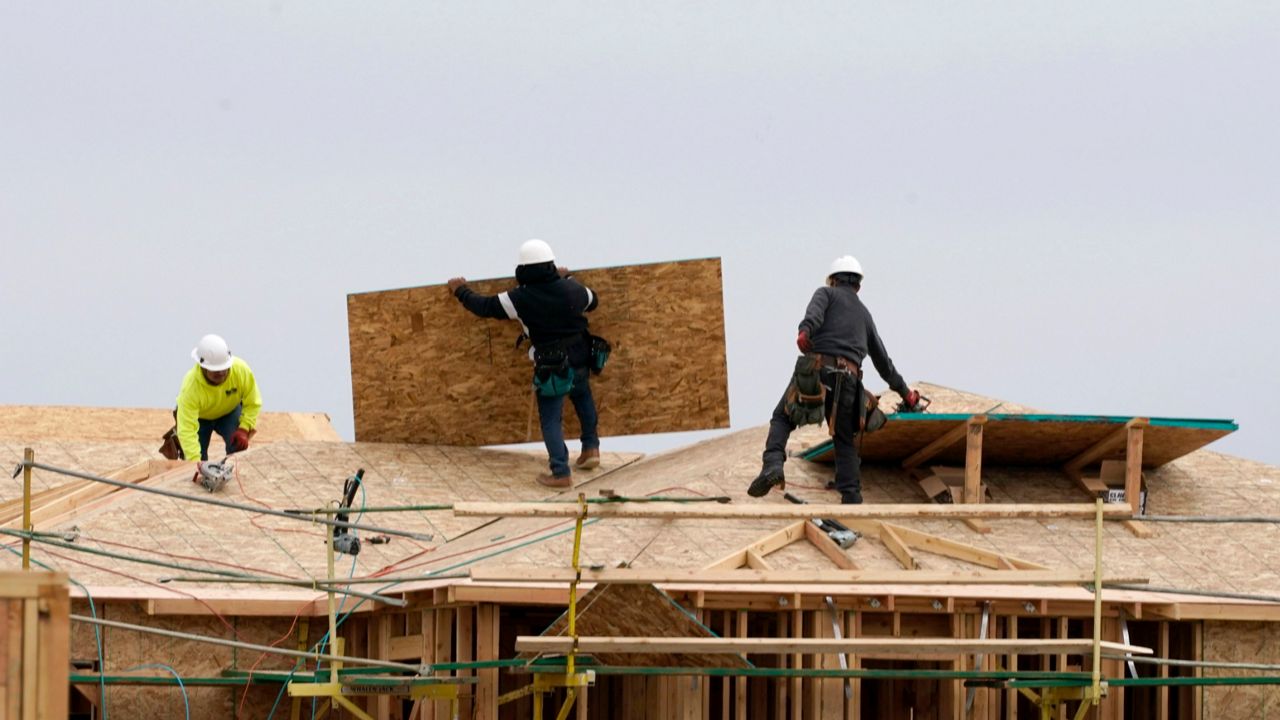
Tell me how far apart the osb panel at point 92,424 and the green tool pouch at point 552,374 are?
8814mm

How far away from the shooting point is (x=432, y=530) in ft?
59.0

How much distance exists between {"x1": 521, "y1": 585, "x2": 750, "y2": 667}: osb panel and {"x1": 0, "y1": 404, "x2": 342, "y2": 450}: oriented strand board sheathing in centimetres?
1341

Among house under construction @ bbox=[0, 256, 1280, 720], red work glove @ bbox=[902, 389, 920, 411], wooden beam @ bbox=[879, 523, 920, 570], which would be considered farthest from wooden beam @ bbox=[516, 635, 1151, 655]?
red work glove @ bbox=[902, 389, 920, 411]

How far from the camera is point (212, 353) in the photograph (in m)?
19.7

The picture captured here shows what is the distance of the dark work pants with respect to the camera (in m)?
17.2

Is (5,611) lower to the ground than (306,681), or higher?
higher

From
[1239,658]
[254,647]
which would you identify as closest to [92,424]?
[254,647]

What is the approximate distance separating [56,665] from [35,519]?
356 inches

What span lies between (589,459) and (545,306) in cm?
202

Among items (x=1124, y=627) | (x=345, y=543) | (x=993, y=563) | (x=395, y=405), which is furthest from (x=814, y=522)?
(x=395, y=405)

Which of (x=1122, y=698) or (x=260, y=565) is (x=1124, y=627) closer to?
(x=1122, y=698)

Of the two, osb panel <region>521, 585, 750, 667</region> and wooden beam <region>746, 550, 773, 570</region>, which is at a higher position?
wooden beam <region>746, 550, 773, 570</region>

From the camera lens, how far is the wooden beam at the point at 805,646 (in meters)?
13.8

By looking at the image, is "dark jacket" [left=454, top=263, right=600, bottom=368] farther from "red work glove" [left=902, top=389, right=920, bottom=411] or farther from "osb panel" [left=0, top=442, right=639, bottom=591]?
"red work glove" [left=902, top=389, right=920, bottom=411]
